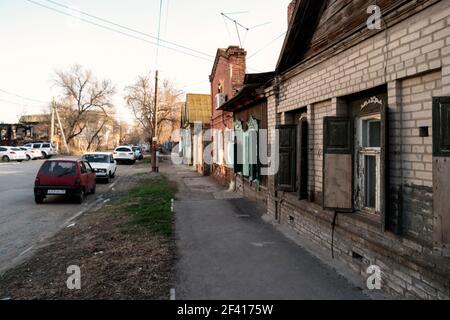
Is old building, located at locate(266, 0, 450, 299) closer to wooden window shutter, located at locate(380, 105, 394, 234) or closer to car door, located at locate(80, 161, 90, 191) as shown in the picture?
wooden window shutter, located at locate(380, 105, 394, 234)

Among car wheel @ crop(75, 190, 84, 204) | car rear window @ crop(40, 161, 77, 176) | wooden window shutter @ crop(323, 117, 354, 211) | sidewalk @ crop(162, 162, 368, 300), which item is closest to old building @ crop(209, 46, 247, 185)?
car wheel @ crop(75, 190, 84, 204)

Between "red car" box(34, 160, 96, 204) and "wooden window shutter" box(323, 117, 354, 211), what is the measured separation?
9.38m

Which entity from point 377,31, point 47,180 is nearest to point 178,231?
point 377,31

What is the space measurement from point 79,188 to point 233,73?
861 cm

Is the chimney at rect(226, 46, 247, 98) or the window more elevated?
the chimney at rect(226, 46, 247, 98)

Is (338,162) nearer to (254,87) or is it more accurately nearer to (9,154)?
(254,87)

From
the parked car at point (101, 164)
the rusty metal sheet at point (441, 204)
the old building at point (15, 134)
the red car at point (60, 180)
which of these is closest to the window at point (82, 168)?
the red car at point (60, 180)

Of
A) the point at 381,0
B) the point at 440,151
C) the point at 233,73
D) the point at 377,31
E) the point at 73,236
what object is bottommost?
the point at 73,236

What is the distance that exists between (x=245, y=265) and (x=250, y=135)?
6.64m

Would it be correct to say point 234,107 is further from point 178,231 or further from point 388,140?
point 388,140

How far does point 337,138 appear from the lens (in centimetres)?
564

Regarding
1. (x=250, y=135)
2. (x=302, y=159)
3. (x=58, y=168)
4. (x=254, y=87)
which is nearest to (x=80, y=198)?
(x=58, y=168)

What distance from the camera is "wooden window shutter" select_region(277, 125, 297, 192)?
7633 mm

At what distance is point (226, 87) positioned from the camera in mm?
18156
